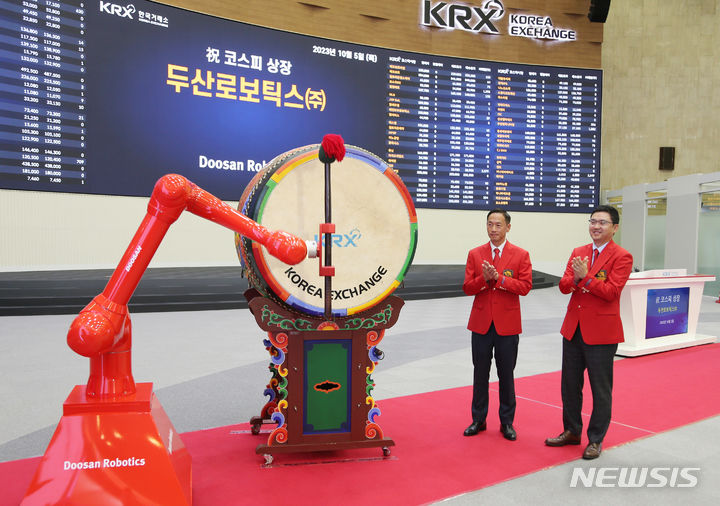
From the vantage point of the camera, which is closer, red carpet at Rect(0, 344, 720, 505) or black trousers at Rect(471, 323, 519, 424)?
red carpet at Rect(0, 344, 720, 505)

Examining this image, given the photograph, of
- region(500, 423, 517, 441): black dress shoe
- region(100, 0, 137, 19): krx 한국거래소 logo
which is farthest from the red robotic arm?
region(100, 0, 137, 19): krx 한국거래소 logo

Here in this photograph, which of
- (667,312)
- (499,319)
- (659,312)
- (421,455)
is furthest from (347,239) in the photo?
(667,312)

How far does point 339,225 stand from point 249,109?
7.83m

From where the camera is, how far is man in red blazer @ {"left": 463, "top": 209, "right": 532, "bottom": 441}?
128 inches

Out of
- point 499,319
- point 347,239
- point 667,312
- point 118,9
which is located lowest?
point 667,312

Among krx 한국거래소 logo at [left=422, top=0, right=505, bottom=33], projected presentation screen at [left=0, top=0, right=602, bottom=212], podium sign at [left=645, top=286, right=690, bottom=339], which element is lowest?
podium sign at [left=645, top=286, right=690, bottom=339]

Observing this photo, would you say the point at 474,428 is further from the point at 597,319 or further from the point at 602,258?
the point at 602,258

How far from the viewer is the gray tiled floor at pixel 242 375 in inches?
104

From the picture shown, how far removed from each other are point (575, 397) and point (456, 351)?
2568 millimetres

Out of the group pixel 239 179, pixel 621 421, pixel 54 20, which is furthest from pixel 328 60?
pixel 621 421

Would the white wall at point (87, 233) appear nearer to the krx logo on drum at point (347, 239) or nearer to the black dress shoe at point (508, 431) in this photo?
the krx logo on drum at point (347, 239)

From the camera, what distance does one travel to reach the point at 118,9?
8.98 m

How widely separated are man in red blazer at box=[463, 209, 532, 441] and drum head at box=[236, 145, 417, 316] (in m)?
0.62

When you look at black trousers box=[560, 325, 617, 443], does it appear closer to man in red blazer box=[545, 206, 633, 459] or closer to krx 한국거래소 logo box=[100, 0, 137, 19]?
man in red blazer box=[545, 206, 633, 459]
